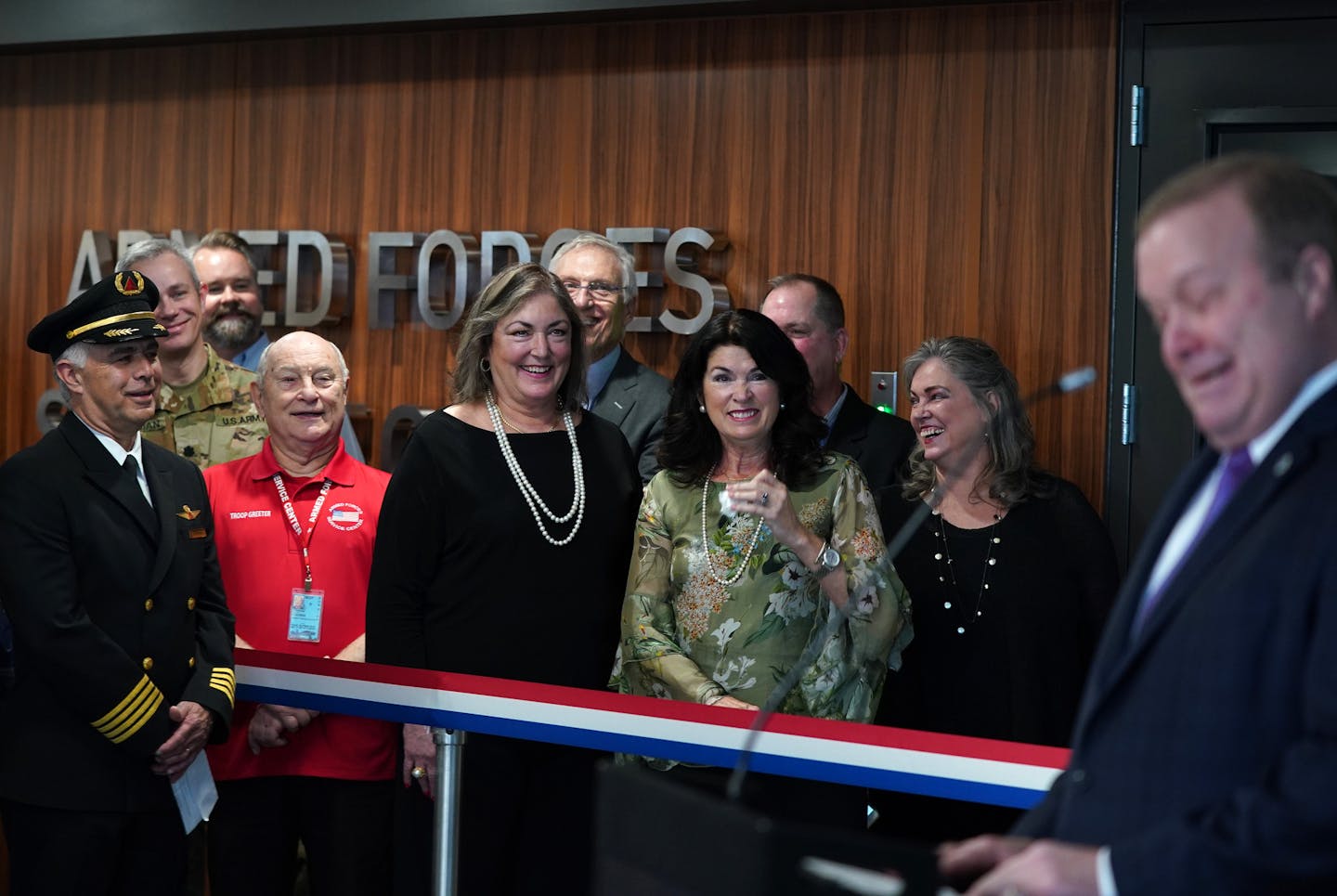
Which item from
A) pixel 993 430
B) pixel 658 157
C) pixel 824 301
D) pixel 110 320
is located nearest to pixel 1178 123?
pixel 824 301

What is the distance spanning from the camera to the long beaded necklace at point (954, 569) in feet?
11.2

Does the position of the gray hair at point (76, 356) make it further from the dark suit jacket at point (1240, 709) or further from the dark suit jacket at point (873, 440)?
the dark suit jacket at point (1240, 709)

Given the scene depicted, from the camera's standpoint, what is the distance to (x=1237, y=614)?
1322 millimetres

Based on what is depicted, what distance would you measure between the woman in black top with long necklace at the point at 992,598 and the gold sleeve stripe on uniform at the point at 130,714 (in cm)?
168

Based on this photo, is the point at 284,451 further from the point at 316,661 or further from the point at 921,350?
the point at 921,350

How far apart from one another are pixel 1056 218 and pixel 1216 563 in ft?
10.4

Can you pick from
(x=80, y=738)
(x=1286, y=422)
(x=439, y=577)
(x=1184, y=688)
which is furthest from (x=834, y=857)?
(x=80, y=738)

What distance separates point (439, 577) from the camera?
10.7ft

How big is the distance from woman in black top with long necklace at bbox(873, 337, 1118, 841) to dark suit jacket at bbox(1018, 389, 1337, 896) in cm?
191

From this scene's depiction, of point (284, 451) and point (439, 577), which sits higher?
point (284, 451)

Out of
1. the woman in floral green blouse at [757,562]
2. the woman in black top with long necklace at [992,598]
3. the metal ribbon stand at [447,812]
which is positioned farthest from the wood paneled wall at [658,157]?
the metal ribbon stand at [447,812]

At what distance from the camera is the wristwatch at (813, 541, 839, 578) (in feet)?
9.77

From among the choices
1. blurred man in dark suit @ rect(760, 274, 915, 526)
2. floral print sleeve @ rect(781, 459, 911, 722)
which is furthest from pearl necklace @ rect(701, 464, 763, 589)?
blurred man in dark suit @ rect(760, 274, 915, 526)

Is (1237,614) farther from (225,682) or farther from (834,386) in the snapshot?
(834,386)
